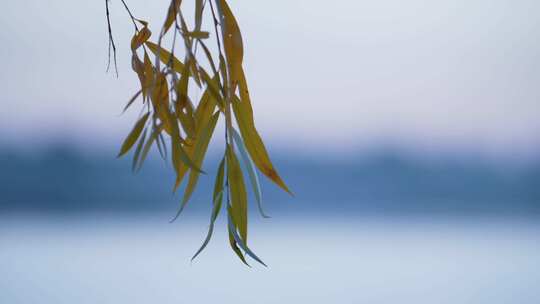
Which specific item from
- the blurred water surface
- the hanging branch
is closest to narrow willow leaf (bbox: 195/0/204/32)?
the hanging branch

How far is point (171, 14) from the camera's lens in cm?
82

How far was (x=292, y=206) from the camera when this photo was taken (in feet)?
36.1

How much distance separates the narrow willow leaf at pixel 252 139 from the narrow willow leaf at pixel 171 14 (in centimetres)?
11

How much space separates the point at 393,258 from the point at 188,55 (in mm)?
4500

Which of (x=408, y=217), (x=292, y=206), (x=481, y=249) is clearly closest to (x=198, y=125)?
(x=481, y=249)

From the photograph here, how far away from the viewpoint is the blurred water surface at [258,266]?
3.55 meters

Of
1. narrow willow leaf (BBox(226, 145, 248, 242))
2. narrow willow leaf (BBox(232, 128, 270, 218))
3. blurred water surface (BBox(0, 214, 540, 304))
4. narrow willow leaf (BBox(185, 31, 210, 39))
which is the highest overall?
narrow willow leaf (BBox(185, 31, 210, 39))

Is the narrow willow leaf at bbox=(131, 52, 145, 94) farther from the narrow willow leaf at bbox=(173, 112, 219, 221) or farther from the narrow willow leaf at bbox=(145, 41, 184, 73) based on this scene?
the narrow willow leaf at bbox=(173, 112, 219, 221)

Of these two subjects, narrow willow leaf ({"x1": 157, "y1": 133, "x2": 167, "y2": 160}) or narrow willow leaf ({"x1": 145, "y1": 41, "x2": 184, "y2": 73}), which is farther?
narrow willow leaf ({"x1": 145, "y1": 41, "x2": 184, "y2": 73})

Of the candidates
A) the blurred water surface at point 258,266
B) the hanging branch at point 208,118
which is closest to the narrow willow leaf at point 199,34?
the hanging branch at point 208,118

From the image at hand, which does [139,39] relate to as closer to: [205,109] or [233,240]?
[205,109]

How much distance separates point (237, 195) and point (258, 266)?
3.85m

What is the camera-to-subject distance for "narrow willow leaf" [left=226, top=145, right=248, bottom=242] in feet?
2.83

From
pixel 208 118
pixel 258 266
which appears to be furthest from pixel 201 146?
pixel 258 266
